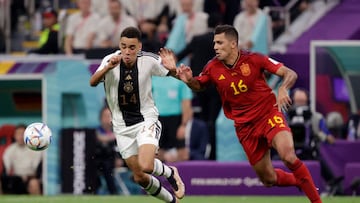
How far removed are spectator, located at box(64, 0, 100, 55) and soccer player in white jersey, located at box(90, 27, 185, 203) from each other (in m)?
7.81

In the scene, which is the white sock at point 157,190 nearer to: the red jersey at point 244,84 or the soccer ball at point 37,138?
the red jersey at point 244,84

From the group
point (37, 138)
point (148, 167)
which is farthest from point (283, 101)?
point (37, 138)

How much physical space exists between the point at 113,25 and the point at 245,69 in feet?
26.6

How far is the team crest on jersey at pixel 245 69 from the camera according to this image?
53.3ft

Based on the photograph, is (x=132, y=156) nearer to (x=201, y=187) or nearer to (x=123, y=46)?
(x=123, y=46)

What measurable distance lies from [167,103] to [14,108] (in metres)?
3.74

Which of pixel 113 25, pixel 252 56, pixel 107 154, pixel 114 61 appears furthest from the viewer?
pixel 113 25


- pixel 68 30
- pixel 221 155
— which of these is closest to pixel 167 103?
pixel 221 155

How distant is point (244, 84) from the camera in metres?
16.2

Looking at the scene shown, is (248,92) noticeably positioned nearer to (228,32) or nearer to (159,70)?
(228,32)

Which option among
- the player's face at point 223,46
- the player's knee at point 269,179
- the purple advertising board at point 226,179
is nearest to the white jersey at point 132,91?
the player's face at point 223,46

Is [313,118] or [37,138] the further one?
[313,118]

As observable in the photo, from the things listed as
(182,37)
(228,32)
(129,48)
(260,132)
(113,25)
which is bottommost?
(260,132)

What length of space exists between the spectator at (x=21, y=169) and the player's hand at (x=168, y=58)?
7.42m
